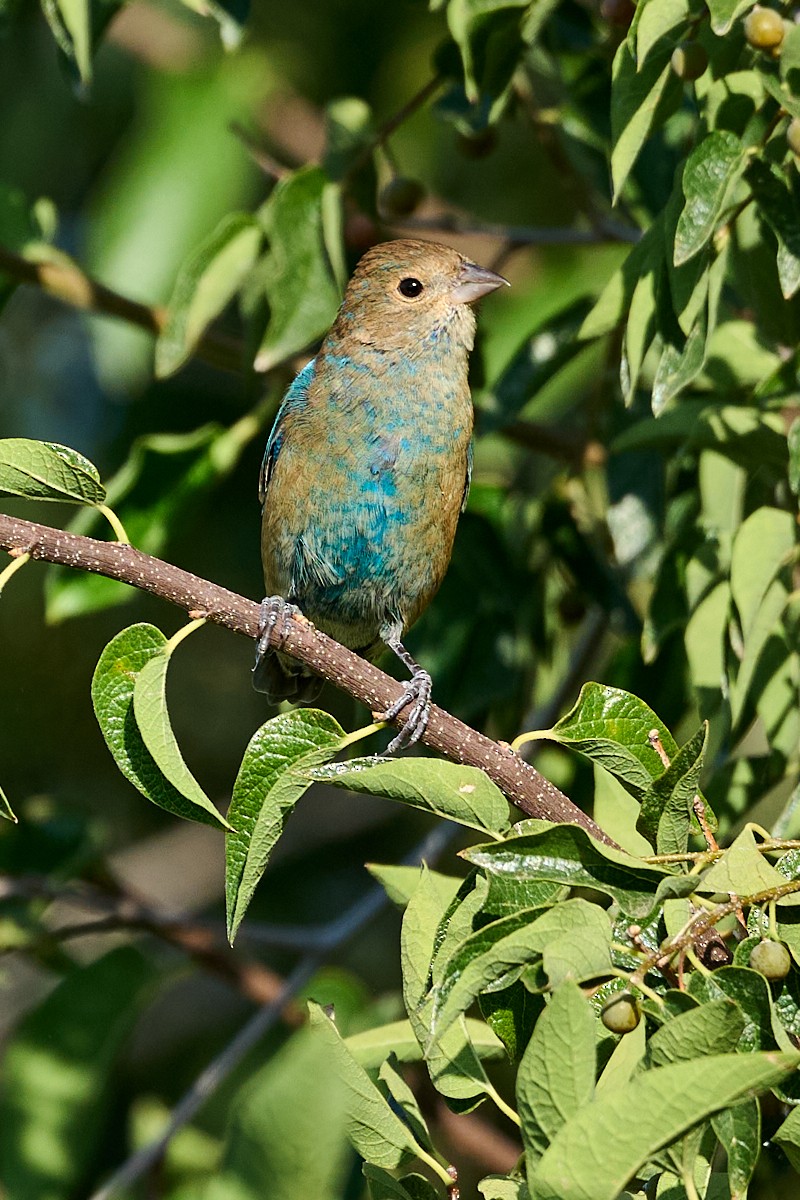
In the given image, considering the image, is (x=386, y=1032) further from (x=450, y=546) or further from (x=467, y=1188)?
(x=467, y=1188)

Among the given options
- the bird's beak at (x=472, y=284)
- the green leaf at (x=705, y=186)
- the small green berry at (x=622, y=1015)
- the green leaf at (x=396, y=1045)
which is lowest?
the green leaf at (x=396, y=1045)

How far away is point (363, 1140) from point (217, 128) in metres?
4.21

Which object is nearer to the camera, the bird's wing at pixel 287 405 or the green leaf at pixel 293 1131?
the green leaf at pixel 293 1131

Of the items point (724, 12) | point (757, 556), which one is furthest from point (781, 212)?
point (757, 556)

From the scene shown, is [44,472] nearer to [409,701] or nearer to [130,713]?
[130,713]

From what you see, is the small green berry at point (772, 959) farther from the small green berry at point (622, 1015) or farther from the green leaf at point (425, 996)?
the green leaf at point (425, 996)

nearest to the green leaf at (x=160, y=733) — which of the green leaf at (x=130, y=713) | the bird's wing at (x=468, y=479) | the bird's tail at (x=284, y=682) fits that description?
the green leaf at (x=130, y=713)

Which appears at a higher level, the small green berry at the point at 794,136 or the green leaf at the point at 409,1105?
the small green berry at the point at 794,136

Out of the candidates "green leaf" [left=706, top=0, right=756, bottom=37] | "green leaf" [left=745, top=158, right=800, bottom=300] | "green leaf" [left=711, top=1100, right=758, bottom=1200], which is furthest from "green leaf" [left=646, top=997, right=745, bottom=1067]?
"green leaf" [left=706, top=0, right=756, bottom=37]

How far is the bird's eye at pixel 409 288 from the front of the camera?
15.1 feet

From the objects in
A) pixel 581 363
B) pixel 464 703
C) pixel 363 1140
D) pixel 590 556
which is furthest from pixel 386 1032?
pixel 581 363

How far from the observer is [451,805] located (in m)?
2.25

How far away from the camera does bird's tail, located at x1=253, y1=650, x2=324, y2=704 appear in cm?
485

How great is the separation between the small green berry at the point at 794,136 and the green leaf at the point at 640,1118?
1.84 metres
